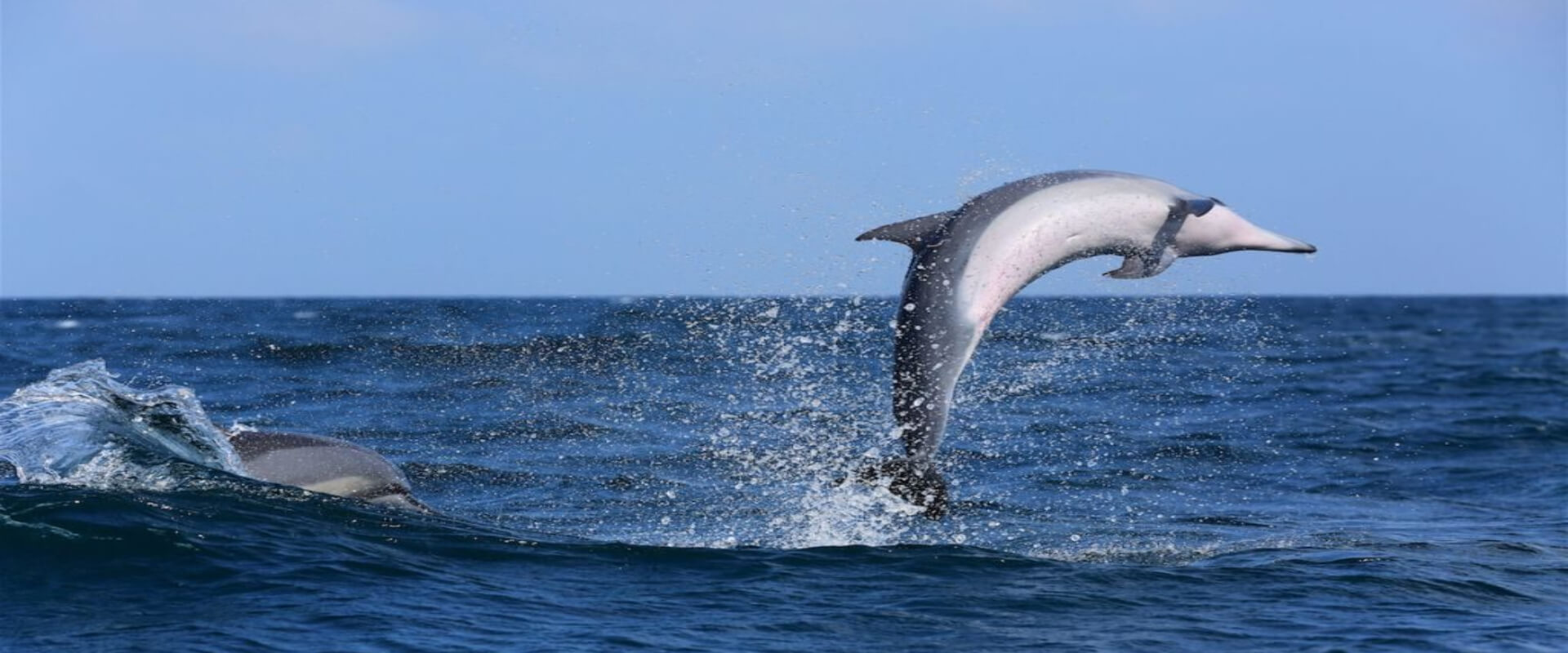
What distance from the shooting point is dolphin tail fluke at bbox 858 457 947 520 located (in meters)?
7.84

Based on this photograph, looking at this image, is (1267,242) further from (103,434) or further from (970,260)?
(103,434)

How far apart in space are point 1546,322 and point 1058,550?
224ft

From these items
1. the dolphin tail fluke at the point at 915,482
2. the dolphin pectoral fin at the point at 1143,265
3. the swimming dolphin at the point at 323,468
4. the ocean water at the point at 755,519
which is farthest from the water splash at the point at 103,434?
the dolphin pectoral fin at the point at 1143,265

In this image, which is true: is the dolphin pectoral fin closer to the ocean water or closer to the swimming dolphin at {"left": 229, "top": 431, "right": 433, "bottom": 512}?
the ocean water

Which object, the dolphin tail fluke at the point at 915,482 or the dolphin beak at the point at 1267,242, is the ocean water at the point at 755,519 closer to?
the dolphin tail fluke at the point at 915,482

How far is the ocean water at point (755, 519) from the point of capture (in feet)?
24.3

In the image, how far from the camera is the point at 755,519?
10.7 metres

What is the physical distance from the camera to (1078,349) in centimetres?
2812

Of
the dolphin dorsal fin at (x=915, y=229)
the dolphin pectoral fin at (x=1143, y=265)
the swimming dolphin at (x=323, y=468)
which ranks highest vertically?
the dolphin dorsal fin at (x=915, y=229)

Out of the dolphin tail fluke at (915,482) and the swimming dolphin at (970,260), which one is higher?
the swimming dolphin at (970,260)

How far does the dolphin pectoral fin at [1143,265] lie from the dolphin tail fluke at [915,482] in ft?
4.79

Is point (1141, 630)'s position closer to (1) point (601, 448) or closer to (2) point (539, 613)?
(2) point (539, 613)

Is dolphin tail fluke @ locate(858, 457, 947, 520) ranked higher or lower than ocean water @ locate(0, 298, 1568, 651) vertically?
higher

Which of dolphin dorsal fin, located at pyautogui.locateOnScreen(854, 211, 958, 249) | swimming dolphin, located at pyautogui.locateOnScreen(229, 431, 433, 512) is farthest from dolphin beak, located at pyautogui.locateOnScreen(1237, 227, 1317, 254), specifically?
swimming dolphin, located at pyautogui.locateOnScreen(229, 431, 433, 512)
